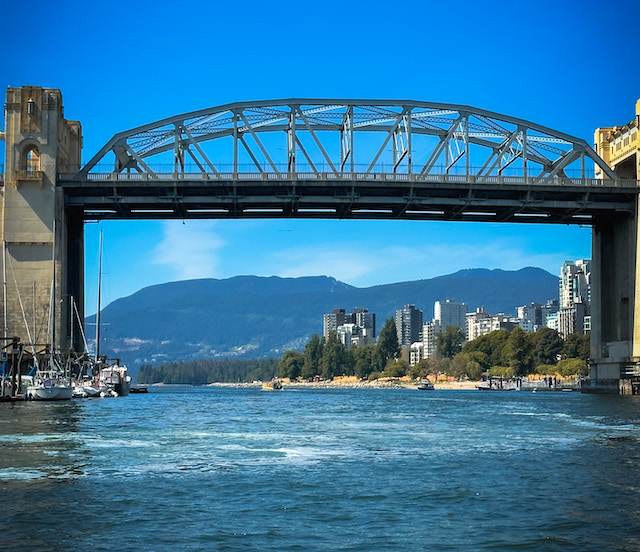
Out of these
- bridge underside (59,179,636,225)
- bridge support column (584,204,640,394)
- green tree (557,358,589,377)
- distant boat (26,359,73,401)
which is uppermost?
bridge underside (59,179,636,225)

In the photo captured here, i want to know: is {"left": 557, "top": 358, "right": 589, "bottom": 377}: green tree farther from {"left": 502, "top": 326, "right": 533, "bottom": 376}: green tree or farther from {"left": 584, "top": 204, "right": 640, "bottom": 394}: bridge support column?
{"left": 584, "top": 204, "right": 640, "bottom": 394}: bridge support column

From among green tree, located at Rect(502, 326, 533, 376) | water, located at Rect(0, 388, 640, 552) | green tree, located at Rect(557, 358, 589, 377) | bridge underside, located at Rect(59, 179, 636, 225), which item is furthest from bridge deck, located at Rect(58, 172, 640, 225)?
green tree, located at Rect(502, 326, 533, 376)

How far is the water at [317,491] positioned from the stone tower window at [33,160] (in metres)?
42.0

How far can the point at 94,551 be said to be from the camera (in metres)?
17.1

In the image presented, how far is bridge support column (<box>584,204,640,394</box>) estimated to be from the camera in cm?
8288

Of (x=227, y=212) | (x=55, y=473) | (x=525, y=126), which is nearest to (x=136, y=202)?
(x=227, y=212)

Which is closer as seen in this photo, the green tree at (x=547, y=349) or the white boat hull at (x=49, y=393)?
the white boat hull at (x=49, y=393)

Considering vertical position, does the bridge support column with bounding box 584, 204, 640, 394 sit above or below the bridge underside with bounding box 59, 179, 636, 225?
below

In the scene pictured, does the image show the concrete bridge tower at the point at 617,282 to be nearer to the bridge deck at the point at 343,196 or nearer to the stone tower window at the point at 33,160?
the bridge deck at the point at 343,196

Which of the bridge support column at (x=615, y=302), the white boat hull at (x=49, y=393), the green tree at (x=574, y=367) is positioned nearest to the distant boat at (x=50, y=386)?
the white boat hull at (x=49, y=393)

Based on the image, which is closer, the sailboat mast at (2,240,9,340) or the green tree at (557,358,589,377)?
the sailboat mast at (2,240,9,340)

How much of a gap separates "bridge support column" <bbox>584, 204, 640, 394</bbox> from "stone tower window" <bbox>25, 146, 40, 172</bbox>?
48851mm

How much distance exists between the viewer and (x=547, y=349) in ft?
640

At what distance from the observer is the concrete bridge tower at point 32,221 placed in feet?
253
